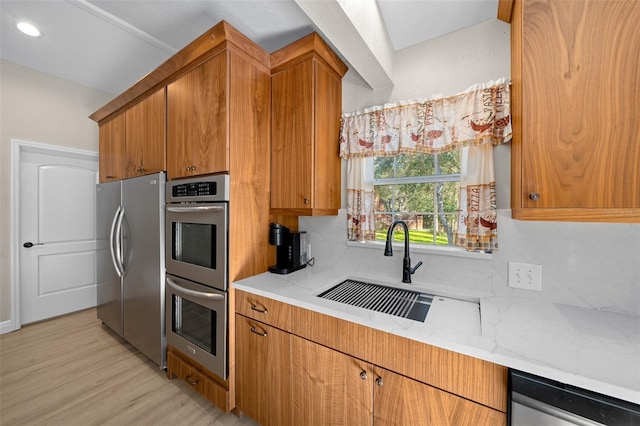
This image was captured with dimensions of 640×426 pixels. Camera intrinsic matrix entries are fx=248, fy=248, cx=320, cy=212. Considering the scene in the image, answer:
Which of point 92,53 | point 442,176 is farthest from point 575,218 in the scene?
point 92,53

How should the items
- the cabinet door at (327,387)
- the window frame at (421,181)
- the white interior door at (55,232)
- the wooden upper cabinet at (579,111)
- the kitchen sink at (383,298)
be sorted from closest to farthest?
the wooden upper cabinet at (579,111), the cabinet door at (327,387), the kitchen sink at (383,298), the window frame at (421,181), the white interior door at (55,232)

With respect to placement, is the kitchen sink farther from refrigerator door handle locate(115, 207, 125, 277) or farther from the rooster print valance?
refrigerator door handle locate(115, 207, 125, 277)

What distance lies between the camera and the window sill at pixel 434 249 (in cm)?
141

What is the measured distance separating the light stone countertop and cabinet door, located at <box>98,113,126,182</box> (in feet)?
6.48

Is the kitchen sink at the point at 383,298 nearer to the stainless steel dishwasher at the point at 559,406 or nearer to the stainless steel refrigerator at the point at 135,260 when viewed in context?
the stainless steel dishwasher at the point at 559,406

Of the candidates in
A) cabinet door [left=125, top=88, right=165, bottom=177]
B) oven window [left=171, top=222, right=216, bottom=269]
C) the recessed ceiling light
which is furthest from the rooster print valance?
the recessed ceiling light

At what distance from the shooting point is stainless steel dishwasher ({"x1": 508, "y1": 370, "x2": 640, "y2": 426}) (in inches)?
25.2

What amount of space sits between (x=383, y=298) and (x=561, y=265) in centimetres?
87

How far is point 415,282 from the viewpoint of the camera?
5.09ft

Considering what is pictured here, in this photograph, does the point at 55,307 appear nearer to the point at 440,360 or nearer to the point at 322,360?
the point at 322,360

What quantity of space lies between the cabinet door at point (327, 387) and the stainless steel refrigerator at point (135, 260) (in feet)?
4.08

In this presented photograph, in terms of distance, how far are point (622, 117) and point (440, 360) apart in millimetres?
976

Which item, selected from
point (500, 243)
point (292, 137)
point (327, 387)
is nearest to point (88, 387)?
point (327, 387)

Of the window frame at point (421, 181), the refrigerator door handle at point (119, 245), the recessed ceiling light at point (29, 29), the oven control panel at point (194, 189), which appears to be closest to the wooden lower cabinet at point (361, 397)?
the window frame at point (421, 181)
